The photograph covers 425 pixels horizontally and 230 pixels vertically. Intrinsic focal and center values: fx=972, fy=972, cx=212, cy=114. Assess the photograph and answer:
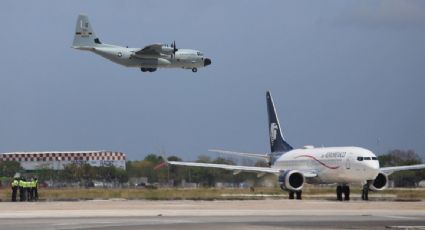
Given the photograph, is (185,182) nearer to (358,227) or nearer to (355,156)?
(355,156)

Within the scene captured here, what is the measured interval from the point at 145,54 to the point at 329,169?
20415mm

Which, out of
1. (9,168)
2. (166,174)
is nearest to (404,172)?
(166,174)

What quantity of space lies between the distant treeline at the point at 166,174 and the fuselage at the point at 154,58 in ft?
40.8

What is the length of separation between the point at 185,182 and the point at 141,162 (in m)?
12.0

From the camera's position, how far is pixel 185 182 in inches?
4168

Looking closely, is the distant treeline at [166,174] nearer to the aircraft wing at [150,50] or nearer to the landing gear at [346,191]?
the aircraft wing at [150,50]

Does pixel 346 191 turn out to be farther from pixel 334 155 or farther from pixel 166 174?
pixel 166 174

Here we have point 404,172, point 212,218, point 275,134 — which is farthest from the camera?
point 404,172

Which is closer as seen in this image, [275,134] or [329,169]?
[329,169]

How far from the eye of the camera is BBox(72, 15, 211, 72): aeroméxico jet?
76.2m

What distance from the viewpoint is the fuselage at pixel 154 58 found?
7631cm

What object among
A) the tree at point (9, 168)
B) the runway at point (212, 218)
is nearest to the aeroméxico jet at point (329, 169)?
the runway at point (212, 218)

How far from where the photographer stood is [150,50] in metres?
76.8

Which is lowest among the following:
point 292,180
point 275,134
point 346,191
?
point 346,191
